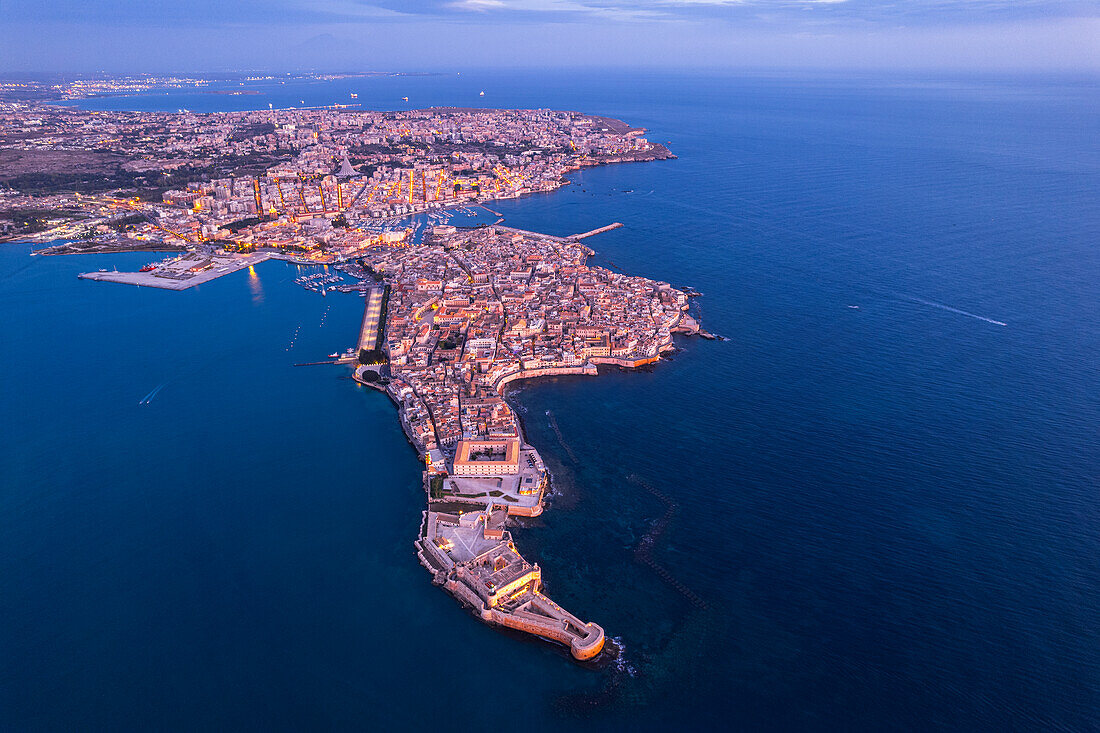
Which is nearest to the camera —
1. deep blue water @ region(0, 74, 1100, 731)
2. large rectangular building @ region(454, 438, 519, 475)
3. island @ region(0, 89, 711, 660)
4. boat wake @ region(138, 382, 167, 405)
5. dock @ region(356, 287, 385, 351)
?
deep blue water @ region(0, 74, 1100, 731)

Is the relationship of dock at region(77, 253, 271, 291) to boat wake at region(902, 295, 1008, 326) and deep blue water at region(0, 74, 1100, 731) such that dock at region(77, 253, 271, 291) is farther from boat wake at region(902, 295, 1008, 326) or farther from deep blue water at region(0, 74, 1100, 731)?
boat wake at region(902, 295, 1008, 326)

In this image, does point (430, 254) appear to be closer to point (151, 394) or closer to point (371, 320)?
point (371, 320)

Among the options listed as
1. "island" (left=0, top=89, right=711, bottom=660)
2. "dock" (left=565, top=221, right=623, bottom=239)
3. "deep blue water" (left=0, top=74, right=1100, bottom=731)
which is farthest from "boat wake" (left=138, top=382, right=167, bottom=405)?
"dock" (left=565, top=221, right=623, bottom=239)

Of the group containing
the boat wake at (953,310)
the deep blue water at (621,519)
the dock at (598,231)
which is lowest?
Answer: the deep blue water at (621,519)

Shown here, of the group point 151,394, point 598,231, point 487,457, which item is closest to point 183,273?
point 151,394

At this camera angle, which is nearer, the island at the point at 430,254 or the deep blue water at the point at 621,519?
the deep blue water at the point at 621,519

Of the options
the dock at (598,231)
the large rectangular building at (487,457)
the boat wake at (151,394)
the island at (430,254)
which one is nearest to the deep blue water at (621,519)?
the boat wake at (151,394)

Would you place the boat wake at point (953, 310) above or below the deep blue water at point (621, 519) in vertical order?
above

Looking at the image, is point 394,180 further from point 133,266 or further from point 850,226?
point 850,226

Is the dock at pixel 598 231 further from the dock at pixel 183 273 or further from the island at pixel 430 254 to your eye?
the dock at pixel 183 273

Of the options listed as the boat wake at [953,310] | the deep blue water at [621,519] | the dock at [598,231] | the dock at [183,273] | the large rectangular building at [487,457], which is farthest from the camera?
the dock at [598,231]
